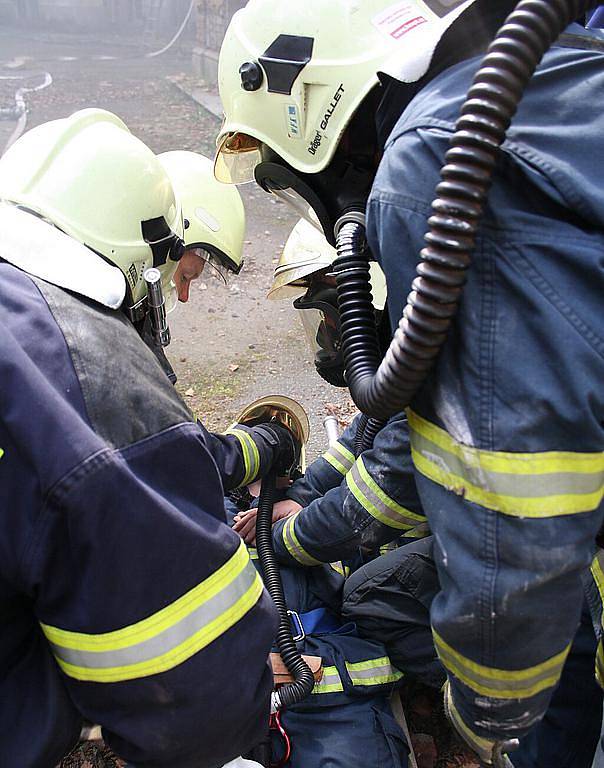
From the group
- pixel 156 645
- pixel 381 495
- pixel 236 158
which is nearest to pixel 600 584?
pixel 381 495

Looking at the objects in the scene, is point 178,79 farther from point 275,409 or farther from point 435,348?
point 435,348

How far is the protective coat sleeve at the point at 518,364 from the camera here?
1165 mm

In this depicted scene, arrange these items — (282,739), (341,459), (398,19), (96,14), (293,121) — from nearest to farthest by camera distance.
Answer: (398,19) → (293,121) → (282,739) → (341,459) → (96,14)

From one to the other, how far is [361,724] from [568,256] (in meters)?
1.95

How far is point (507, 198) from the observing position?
1181 mm

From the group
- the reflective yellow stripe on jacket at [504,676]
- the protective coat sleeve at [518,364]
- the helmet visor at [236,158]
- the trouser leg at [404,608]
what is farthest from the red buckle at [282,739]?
the helmet visor at [236,158]

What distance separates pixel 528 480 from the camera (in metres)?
1.21

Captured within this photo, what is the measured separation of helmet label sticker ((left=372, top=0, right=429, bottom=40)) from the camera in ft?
7.02

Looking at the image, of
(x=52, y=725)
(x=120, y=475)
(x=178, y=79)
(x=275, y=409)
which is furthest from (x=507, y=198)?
(x=178, y=79)

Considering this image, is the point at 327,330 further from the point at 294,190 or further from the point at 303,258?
the point at 294,190

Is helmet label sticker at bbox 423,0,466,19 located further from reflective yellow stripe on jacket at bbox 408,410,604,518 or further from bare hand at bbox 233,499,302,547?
reflective yellow stripe on jacket at bbox 408,410,604,518

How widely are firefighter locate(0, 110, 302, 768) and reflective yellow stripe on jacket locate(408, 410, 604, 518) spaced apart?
1.85 feet

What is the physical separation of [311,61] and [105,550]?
1609 mm

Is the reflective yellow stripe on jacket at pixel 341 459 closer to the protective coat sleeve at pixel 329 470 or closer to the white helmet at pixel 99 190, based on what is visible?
the protective coat sleeve at pixel 329 470
